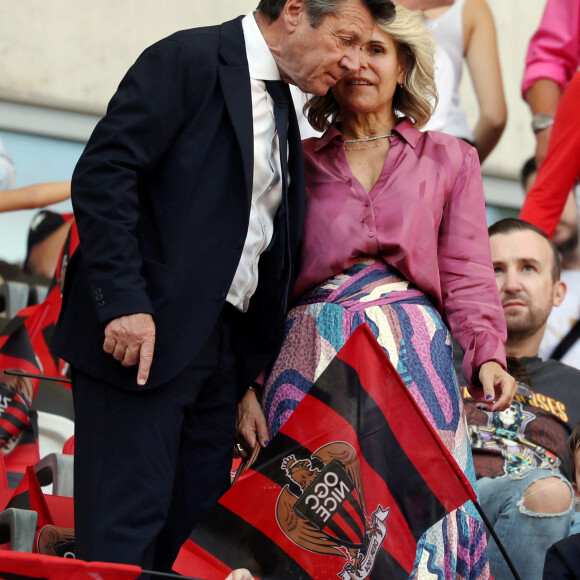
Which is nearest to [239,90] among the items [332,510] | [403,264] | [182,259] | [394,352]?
[182,259]

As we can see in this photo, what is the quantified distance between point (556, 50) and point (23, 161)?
99.9 inches

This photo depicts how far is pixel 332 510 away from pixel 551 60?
2.93 meters

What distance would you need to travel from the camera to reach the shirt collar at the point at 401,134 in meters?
2.71

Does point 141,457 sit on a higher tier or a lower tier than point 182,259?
lower

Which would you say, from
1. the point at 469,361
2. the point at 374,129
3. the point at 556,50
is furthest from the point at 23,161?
the point at 469,361

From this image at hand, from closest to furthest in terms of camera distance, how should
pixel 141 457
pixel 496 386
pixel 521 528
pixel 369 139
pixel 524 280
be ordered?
pixel 141 457 < pixel 496 386 < pixel 369 139 < pixel 521 528 < pixel 524 280

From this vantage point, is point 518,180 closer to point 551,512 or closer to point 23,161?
point 23,161

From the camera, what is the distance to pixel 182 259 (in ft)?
7.68

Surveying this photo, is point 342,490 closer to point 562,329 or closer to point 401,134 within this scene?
point 401,134

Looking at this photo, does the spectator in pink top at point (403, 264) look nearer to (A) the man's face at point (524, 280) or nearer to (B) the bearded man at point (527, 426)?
(B) the bearded man at point (527, 426)

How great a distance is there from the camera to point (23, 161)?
215 inches

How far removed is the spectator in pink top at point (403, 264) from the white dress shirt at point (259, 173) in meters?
0.16

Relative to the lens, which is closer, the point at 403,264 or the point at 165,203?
the point at 165,203

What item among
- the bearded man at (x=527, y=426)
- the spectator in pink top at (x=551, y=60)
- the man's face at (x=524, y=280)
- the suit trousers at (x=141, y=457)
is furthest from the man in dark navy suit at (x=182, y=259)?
the spectator in pink top at (x=551, y=60)
